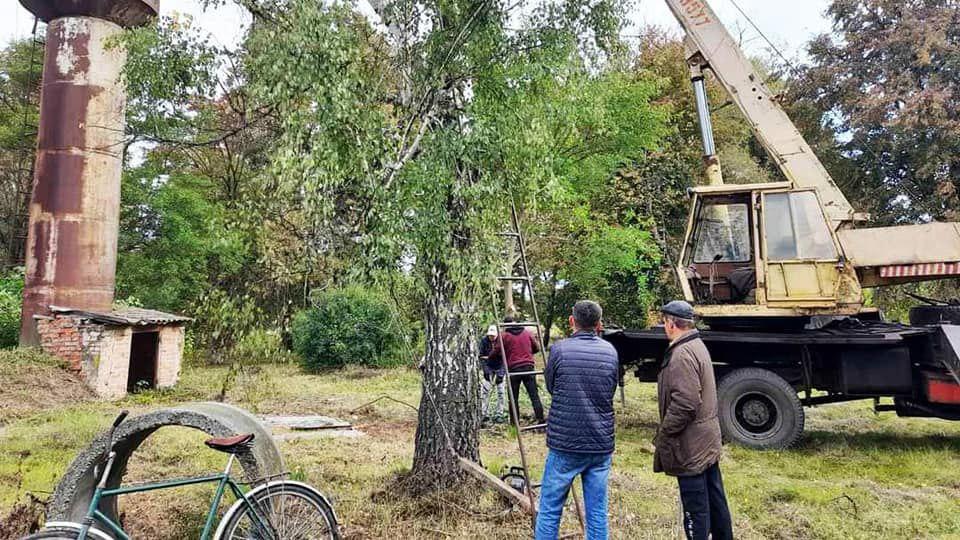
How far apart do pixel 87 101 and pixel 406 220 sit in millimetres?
12174

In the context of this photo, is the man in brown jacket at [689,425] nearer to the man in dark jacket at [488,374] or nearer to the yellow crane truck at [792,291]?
the yellow crane truck at [792,291]

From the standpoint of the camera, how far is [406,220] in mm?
4574

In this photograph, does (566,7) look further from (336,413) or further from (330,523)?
(336,413)

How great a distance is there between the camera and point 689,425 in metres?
3.89

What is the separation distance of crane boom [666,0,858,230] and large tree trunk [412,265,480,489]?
525 cm

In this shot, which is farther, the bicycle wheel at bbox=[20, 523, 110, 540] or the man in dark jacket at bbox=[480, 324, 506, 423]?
the man in dark jacket at bbox=[480, 324, 506, 423]

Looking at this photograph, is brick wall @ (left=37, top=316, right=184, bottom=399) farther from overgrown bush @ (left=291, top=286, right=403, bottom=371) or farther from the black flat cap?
the black flat cap

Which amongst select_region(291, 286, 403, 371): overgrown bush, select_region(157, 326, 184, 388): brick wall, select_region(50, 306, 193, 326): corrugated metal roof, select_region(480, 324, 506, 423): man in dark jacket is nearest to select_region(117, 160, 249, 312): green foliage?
select_region(291, 286, 403, 371): overgrown bush

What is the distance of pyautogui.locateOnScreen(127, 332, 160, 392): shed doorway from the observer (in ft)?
46.1

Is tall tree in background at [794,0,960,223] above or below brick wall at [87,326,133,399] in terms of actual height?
above

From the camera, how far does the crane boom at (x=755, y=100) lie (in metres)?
8.25

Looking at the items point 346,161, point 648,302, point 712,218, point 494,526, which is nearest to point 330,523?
point 494,526

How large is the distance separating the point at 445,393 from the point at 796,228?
5.18 meters

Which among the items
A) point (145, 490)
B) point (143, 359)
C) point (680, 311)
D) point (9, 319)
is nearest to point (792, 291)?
point (680, 311)
